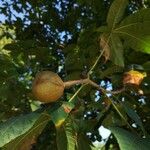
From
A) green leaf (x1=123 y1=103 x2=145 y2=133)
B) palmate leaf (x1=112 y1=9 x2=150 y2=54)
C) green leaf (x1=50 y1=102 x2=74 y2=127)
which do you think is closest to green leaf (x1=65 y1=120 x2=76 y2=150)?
green leaf (x1=50 y1=102 x2=74 y2=127)

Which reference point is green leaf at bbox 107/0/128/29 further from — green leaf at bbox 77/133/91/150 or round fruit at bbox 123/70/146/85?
green leaf at bbox 77/133/91/150

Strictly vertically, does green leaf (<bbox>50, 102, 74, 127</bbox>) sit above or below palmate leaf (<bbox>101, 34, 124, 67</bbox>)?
below

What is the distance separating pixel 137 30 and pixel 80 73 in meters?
0.78

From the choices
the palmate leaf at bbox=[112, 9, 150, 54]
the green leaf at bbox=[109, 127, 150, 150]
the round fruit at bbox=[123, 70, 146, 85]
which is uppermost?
the palmate leaf at bbox=[112, 9, 150, 54]

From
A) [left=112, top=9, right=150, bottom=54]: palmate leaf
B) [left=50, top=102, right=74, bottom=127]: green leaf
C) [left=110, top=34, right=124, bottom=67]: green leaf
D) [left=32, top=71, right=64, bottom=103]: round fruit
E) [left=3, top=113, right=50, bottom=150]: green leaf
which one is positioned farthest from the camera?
[left=110, top=34, right=124, bottom=67]: green leaf

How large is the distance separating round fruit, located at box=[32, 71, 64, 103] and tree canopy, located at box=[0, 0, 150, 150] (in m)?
0.06

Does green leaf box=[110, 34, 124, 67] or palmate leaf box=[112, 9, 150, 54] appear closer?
palmate leaf box=[112, 9, 150, 54]

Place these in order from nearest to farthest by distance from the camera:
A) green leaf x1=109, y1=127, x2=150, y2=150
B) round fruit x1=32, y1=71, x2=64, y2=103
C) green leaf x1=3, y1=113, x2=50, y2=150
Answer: green leaf x1=109, y1=127, x2=150, y2=150 → round fruit x1=32, y1=71, x2=64, y2=103 → green leaf x1=3, y1=113, x2=50, y2=150

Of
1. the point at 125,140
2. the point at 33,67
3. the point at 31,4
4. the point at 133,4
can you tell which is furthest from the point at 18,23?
the point at 125,140

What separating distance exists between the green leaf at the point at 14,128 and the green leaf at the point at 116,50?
85cm

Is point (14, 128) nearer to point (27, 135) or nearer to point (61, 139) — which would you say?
point (27, 135)

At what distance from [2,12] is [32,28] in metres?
0.78

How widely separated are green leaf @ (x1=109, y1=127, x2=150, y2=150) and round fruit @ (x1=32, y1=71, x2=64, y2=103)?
0.42 m

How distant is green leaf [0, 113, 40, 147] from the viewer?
2.18 m
